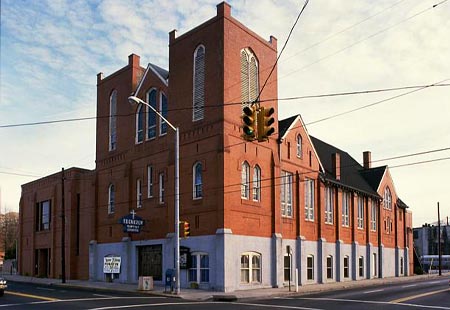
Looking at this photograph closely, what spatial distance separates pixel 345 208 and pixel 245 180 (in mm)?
16292

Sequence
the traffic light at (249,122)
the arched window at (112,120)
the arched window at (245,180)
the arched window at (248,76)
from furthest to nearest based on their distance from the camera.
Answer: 1. the arched window at (112,120)
2. the arched window at (248,76)
3. the arched window at (245,180)
4. the traffic light at (249,122)

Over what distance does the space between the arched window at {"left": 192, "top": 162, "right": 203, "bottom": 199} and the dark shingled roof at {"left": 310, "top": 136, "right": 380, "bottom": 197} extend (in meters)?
12.9

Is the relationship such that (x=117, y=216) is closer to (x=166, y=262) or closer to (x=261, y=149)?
(x=166, y=262)

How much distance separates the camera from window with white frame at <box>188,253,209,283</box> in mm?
33188

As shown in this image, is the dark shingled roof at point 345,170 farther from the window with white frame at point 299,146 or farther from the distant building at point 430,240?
the distant building at point 430,240

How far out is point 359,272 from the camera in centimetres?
4912

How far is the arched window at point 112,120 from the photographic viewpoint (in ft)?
142

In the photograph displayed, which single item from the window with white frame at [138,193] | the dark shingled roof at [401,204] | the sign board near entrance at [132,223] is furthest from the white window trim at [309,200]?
the dark shingled roof at [401,204]

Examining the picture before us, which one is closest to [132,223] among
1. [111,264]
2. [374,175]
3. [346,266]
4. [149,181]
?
[149,181]

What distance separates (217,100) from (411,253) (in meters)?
40.2

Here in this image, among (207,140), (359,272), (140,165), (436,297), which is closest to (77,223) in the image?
(140,165)

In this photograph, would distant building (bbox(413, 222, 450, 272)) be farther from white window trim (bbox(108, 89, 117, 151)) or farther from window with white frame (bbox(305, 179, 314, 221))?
white window trim (bbox(108, 89, 117, 151))

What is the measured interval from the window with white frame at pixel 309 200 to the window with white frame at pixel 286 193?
254cm

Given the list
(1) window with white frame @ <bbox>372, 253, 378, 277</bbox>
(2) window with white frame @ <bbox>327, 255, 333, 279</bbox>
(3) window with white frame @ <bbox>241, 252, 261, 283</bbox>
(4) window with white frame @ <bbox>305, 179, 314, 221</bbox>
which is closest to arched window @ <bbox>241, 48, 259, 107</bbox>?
(4) window with white frame @ <bbox>305, 179, 314, 221</bbox>
